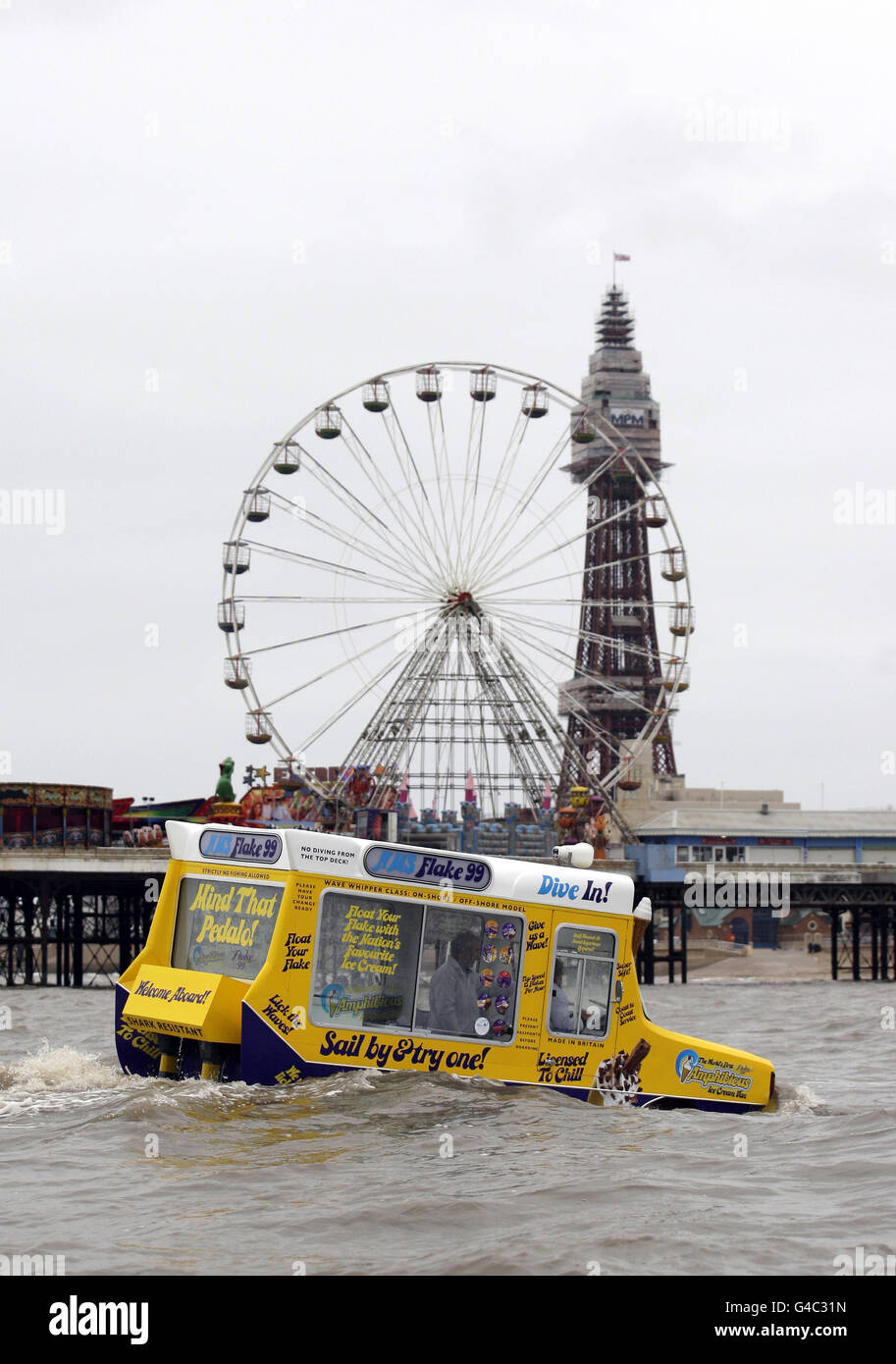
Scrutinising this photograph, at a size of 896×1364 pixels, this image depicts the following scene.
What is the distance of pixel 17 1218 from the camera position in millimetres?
10977

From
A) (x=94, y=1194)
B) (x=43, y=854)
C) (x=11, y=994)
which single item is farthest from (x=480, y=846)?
(x=94, y=1194)

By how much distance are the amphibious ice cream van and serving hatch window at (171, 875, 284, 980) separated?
0.05ft

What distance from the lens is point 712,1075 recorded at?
16250 mm

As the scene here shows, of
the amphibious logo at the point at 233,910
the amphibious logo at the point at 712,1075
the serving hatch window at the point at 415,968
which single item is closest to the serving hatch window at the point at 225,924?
the amphibious logo at the point at 233,910

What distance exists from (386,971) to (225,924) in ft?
4.71

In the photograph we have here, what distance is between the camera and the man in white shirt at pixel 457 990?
1484 cm

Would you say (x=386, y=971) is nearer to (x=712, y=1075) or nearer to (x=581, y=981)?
(x=581, y=981)

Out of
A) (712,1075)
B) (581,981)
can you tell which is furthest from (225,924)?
(712,1075)

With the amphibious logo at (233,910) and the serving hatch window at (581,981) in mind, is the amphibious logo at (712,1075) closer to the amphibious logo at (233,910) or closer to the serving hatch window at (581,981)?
the serving hatch window at (581,981)

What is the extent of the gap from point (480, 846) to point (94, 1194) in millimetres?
50906

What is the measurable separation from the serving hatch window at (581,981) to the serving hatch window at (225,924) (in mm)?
2652

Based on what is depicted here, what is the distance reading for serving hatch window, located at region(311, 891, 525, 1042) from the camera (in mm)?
14359

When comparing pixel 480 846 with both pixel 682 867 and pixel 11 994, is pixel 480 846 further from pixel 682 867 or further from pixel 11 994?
pixel 11 994

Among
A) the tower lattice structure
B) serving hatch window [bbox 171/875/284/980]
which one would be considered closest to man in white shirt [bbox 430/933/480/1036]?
serving hatch window [bbox 171/875/284/980]
